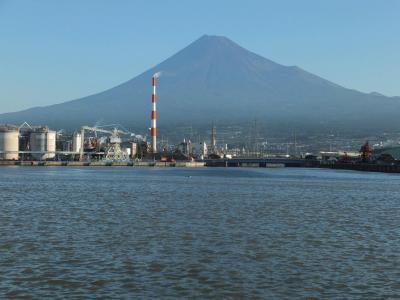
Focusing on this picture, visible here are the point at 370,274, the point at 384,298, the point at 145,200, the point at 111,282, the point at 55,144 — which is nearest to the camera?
the point at 384,298

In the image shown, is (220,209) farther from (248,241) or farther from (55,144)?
(55,144)

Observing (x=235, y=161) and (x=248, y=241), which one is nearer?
(x=248, y=241)

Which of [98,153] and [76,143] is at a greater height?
[76,143]

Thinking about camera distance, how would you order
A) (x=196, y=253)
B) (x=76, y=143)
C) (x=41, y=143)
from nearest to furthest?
(x=196, y=253) → (x=41, y=143) → (x=76, y=143)

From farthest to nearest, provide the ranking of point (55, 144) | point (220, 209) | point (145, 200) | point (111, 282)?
point (55, 144)
point (145, 200)
point (220, 209)
point (111, 282)

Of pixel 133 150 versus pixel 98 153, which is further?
pixel 133 150

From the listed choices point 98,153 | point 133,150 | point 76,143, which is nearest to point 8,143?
point 76,143

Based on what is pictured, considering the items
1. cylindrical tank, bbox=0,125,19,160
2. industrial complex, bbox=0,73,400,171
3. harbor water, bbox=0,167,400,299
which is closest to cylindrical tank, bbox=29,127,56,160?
industrial complex, bbox=0,73,400,171

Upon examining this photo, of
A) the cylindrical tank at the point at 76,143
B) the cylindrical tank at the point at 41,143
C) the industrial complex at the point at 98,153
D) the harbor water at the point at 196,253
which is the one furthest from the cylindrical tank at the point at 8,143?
the harbor water at the point at 196,253

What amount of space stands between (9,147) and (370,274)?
145558 mm

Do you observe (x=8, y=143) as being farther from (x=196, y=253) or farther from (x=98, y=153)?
(x=196, y=253)

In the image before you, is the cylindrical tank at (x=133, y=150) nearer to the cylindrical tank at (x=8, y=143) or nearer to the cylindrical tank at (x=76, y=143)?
the cylindrical tank at (x=76, y=143)

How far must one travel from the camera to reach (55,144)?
551 feet

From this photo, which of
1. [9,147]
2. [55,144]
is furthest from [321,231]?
[55,144]
